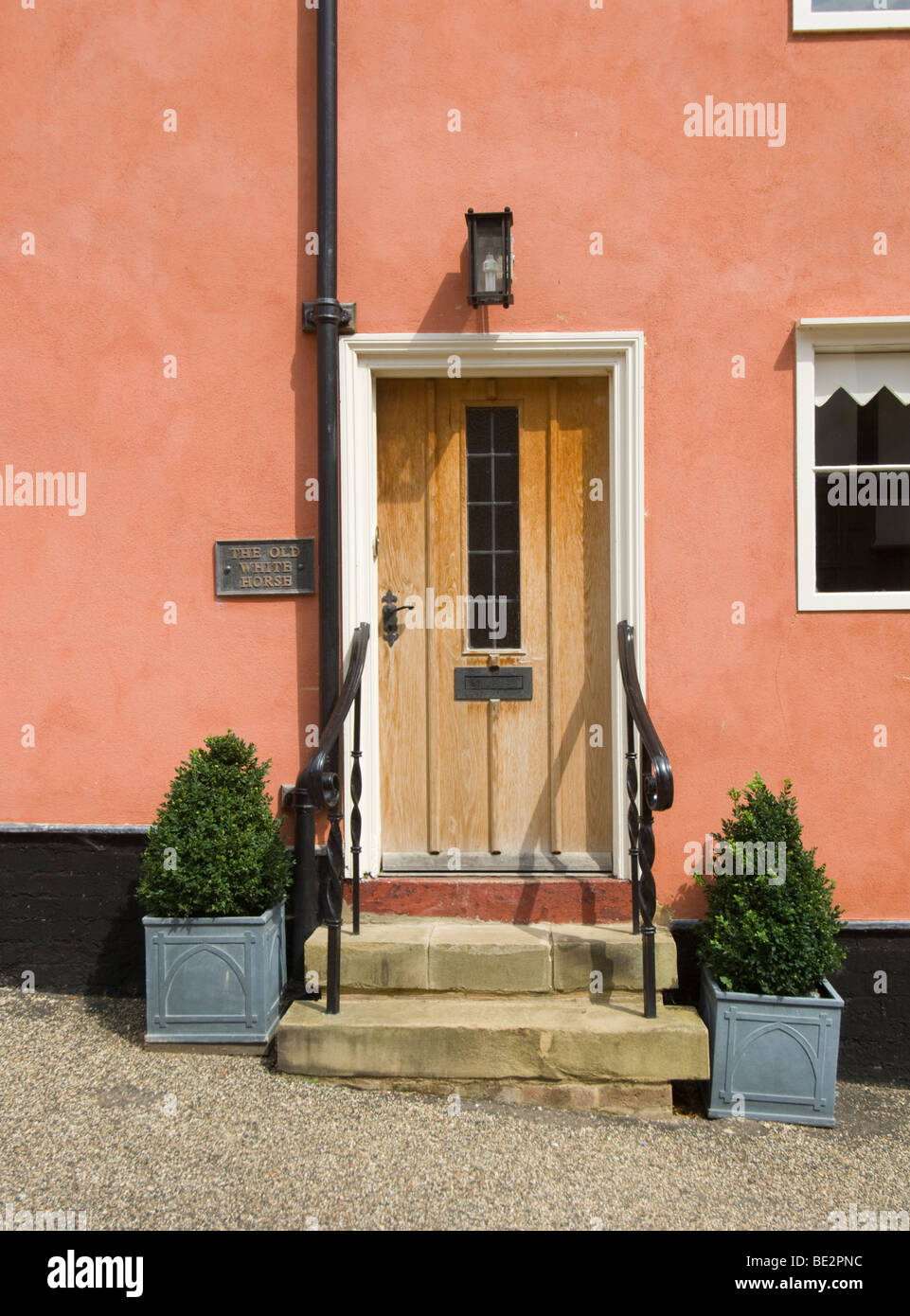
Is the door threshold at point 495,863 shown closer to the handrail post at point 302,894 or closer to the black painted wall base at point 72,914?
the handrail post at point 302,894

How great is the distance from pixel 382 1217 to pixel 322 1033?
2.51 ft

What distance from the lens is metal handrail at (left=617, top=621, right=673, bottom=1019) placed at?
125 inches

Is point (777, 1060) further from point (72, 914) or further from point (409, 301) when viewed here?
point (409, 301)

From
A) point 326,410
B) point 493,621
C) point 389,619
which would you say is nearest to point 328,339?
point 326,410

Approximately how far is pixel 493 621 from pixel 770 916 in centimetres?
160

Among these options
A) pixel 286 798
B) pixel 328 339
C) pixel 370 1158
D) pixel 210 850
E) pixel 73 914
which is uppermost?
pixel 328 339

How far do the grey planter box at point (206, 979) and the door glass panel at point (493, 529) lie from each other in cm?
151

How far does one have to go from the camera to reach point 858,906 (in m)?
3.87

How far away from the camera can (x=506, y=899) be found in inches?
152

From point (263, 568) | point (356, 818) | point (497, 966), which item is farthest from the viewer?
point (263, 568)

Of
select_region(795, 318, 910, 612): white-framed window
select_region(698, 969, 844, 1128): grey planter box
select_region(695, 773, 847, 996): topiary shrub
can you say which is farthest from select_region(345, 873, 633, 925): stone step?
select_region(795, 318, 910, 612): white-framed window

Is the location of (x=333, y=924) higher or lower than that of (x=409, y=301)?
lower

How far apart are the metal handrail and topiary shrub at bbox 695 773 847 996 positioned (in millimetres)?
265

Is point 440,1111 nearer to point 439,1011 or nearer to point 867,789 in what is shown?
point 439,1011
